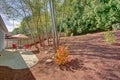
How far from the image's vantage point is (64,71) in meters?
7.68

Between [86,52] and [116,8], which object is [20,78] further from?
[116,8]

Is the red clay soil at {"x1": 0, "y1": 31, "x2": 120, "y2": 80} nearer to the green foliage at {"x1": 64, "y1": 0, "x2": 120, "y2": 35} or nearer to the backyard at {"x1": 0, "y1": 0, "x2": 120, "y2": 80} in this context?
the backyard at {"x1": 0, "y1": 0, "x2": 120, "y2": 80}

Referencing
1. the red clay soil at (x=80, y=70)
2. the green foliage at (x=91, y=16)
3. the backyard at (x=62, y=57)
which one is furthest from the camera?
the green foliage at (x=91, y=16)

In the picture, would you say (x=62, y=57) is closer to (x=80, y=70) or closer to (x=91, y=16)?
(x=80, y=70)

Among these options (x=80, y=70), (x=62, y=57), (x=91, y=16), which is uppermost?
(x=91, y=16)

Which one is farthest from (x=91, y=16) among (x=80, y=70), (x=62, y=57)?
(x=80, y=70)

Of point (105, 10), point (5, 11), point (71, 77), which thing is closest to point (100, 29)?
point (105, 10)

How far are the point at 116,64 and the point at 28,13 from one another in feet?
30.4

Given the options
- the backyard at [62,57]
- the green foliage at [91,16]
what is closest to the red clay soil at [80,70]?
the backyard at [62,57]

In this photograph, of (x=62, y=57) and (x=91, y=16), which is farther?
(x=91, y=16)

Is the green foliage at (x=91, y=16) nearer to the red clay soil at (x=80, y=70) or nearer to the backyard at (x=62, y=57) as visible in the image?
the backyard at (x=62, y=57)

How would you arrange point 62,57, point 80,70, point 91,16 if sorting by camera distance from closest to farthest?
point 80,70
point 62,57
point 91,16

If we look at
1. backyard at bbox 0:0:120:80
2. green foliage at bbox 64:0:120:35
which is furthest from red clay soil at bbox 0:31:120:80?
green foliage at bbox 64:0:120:35

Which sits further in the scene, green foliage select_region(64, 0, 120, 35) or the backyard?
green foliage select_region(64, 0, 120, 35)
